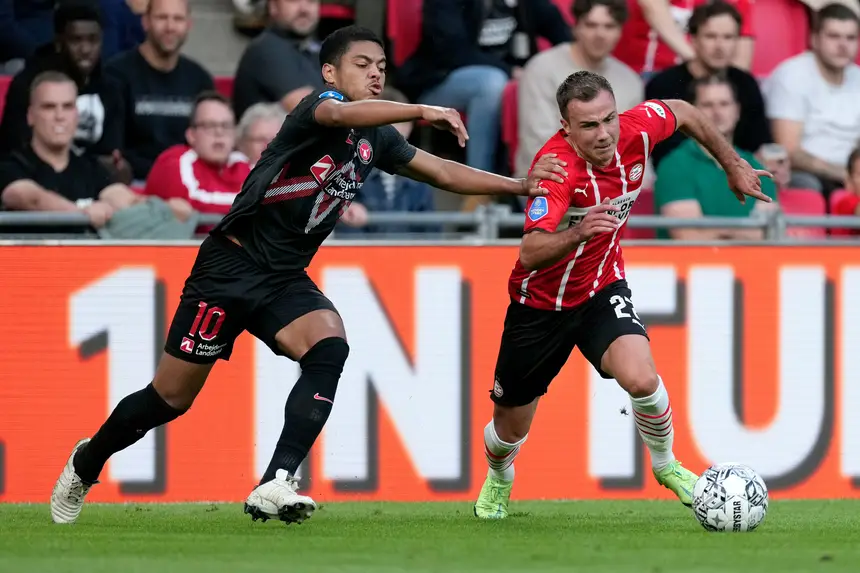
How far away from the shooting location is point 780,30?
12531 millimetres

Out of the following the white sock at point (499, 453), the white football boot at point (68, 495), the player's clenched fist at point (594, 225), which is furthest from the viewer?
the white sock at point (499, 453)

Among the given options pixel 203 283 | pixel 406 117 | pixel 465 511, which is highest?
pixel 406 117

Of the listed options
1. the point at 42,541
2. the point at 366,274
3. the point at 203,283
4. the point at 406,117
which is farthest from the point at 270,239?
the point at 366,274

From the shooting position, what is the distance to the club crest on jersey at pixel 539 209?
6.87 m

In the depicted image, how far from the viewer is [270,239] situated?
7.12 m

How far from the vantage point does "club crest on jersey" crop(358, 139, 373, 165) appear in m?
7.06

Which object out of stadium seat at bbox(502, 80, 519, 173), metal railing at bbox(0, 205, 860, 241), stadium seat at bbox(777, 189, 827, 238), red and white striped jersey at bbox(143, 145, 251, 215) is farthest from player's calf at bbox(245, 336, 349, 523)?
stadium seat at bbox(777, 189, 827, 238)

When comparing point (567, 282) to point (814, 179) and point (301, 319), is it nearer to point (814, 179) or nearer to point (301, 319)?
point (301, 319)

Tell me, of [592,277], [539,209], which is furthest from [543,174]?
[592,277]

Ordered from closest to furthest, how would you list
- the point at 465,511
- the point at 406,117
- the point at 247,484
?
the point at 406,117 < the point at 465,511 < the point at 247,484

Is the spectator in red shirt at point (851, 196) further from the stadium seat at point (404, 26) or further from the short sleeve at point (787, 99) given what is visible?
the stadium seat at point (404, 26)

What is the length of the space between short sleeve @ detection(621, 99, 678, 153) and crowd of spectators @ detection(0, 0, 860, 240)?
2428 millimetres

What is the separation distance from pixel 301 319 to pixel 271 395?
94.4 inches

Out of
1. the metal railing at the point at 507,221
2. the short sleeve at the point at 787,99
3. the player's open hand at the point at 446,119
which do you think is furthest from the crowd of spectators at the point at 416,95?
the player's open hand at the point at 446,119
